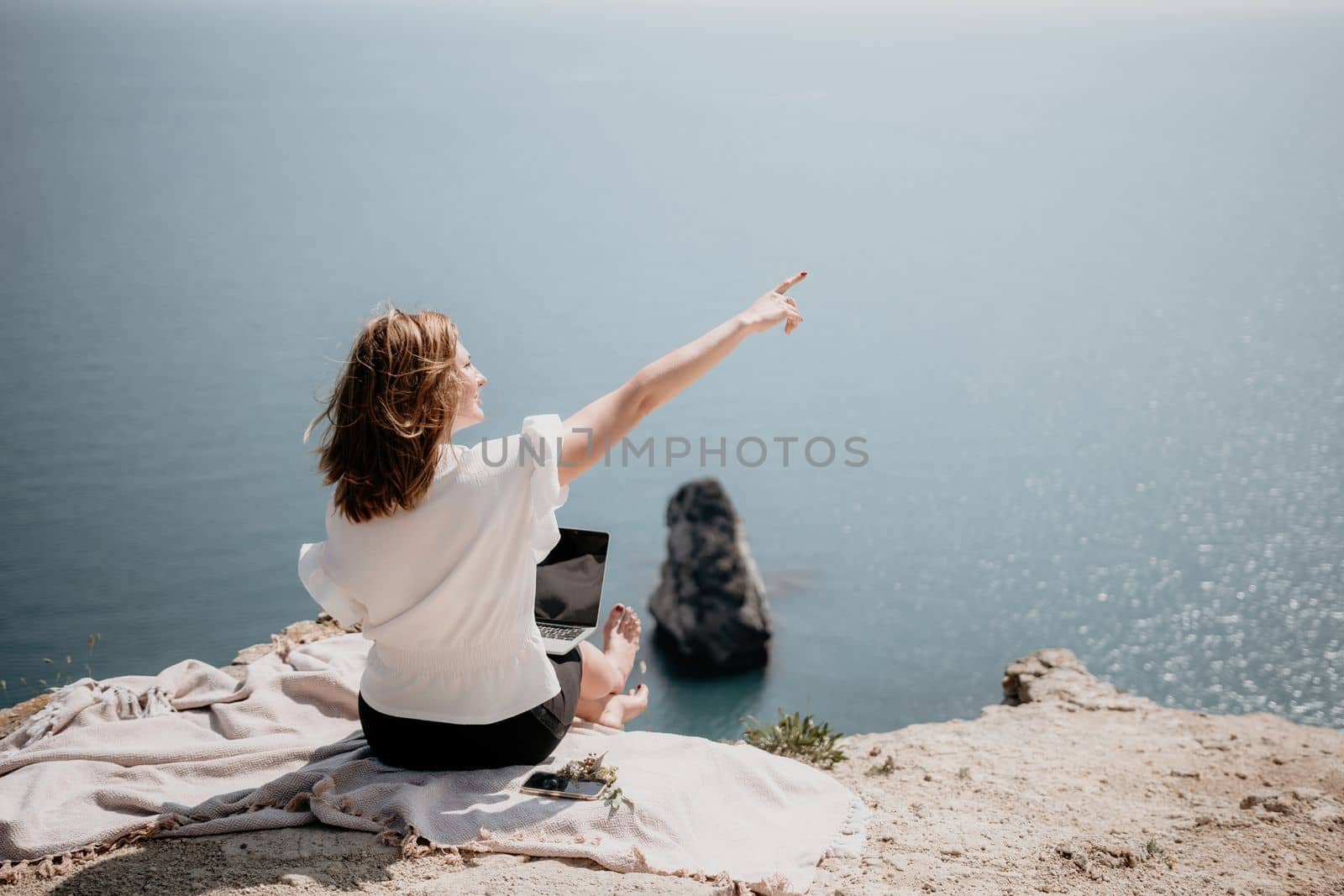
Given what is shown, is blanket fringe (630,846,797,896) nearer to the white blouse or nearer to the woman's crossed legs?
the white blouse

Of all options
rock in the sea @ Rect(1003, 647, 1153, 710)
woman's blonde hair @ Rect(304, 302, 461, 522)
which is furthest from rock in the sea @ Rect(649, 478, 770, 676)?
woman's blonde hair @ Rect(304, 302, 461, 522)

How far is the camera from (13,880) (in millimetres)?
2482

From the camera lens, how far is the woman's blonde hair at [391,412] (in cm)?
242

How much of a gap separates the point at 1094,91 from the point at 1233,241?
74.3ft

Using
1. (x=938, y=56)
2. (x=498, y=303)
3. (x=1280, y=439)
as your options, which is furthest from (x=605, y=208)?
(x=938, y=56)

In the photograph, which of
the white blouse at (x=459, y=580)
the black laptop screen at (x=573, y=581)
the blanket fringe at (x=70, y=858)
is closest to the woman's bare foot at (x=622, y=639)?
the black laptop screen at (x=573, y=581)

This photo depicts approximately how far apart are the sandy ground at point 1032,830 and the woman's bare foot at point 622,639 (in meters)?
0.90

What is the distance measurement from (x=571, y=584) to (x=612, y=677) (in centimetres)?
32

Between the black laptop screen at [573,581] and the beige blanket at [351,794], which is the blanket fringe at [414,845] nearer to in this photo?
the beige blanket at [351,794]

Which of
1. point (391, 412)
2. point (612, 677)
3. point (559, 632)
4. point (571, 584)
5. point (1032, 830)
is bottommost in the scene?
point (1032, 830)

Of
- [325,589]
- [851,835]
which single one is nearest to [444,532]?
[325,589]

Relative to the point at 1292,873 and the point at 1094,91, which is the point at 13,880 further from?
the point at 1094,91

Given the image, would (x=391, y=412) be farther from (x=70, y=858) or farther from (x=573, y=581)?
(x=70, y=858)

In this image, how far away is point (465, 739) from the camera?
108 inches
